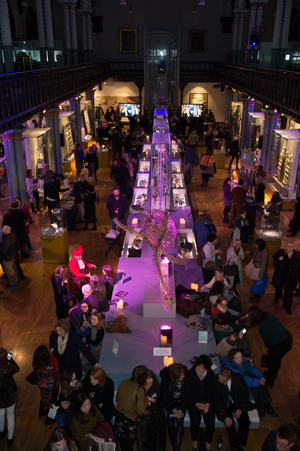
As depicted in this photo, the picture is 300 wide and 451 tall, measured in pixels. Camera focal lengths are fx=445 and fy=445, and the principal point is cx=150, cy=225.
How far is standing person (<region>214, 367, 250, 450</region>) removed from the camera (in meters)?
5.26

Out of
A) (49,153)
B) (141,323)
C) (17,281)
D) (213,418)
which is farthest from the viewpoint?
(49,153)

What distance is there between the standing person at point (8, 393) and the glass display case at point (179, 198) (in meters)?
7.64

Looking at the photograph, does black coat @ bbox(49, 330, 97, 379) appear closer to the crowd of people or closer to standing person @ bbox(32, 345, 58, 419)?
the crowd of people

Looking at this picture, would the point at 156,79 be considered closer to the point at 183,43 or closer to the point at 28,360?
the point at 183,43

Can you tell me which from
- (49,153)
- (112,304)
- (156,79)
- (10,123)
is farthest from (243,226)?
(156,79)

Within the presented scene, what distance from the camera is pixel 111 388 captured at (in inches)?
208

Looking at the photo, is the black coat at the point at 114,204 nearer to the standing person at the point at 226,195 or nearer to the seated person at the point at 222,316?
the standing person at the point at 226,195

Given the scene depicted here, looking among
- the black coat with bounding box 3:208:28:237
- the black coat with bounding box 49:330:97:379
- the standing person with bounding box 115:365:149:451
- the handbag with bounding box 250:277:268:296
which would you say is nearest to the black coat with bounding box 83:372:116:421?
the standing person with bounding box 115:365:149:451

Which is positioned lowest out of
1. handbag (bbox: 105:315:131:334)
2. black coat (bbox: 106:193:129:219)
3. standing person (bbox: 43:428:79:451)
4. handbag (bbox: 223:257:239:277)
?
handbag (bbox: 105:315:131:334)

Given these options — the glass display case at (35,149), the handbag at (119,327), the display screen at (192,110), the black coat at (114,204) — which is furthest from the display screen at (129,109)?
the handbag at (119,327)

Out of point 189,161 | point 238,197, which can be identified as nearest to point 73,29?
point 189,161

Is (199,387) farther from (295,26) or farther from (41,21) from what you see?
(295,26)

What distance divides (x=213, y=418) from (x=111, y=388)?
1321 mm

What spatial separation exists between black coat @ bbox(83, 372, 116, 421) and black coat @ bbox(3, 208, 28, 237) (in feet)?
18.1
